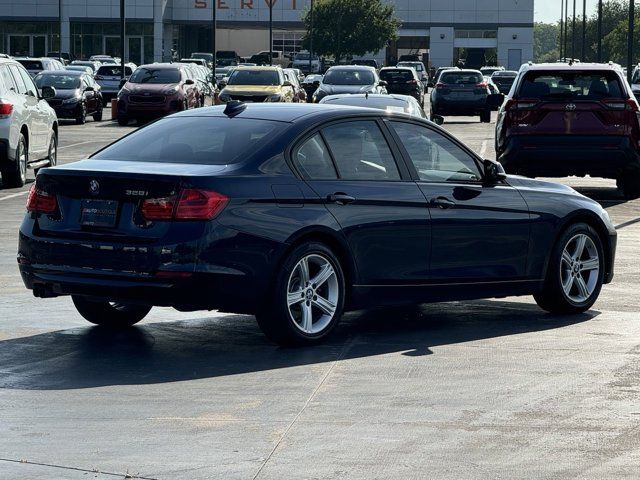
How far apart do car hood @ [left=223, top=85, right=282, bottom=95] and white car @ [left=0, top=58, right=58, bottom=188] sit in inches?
755

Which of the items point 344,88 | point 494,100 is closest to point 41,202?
point 494,100

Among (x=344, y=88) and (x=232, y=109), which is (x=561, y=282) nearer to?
(x=232, y=109)

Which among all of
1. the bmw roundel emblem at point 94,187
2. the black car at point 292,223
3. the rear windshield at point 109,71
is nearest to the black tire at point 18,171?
the black car at point 292,223

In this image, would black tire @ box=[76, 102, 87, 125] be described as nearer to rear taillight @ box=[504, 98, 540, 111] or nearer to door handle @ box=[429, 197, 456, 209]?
rear taillight @ box=[504, 98, 540, 111]

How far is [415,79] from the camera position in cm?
5803

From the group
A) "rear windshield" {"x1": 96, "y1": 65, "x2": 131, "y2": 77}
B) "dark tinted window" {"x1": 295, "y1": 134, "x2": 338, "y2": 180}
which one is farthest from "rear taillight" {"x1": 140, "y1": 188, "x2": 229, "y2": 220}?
"rear windshield" {"x1": 96, "y1": 65, "x2": 131, "y2": 77}

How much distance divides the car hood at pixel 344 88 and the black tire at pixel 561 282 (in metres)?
31.7

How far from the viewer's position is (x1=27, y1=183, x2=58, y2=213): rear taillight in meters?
9.33

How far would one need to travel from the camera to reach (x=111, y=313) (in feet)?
33.7

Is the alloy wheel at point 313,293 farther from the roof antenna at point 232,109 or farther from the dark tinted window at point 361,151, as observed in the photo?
the roof antenna at point 232,109

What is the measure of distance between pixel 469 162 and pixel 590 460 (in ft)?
14.1

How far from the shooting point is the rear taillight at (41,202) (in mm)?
9328

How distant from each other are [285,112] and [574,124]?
11.2 metres

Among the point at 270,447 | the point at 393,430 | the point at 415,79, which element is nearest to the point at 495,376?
the point at 393,430
